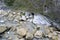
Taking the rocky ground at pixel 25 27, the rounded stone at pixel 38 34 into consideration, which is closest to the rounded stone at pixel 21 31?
the rocky ground at pixel 25 27

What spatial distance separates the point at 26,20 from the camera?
10.7 feet

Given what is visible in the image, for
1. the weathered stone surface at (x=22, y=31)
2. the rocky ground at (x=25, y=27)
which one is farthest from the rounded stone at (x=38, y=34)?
the weathered stone surface at (x=22, y=31)

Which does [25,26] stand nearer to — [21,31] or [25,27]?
[25,27]

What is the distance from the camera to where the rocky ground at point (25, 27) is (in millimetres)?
2805

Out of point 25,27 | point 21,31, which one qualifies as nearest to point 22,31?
point 21,31

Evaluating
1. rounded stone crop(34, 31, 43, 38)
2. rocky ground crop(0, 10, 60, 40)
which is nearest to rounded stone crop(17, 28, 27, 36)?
rocky ground crop(0, 10, 60, 40)

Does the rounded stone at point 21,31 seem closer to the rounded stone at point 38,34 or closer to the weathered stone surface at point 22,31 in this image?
the weathered stone surface at point 22,31

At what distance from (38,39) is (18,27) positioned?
43 centimetres

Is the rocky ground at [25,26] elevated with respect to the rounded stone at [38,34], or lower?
elevated

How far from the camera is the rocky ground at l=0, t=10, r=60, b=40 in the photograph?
2.80 meters

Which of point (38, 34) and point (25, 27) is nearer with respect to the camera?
point (38, 34)

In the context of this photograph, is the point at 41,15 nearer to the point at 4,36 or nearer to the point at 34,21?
the point at 34,21

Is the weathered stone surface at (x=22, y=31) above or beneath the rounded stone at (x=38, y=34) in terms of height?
→ above

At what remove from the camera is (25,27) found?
3018mm
